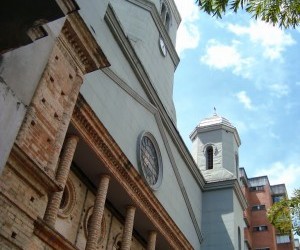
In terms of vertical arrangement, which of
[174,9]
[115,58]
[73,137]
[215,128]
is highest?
[174,9]

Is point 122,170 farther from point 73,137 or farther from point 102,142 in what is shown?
point 73,137

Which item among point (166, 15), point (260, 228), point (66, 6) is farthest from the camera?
point (260, 228)

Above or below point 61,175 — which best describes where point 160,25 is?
above

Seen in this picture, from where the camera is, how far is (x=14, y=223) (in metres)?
7.27

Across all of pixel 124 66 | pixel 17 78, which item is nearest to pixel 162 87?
pixel 124 66

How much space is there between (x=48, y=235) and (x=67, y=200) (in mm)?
3737

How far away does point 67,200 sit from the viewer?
42.1ft

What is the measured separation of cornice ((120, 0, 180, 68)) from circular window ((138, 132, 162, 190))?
727cm

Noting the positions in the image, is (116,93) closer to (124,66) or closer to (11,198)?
(124,66)

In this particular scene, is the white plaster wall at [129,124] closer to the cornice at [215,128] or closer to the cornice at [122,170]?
the cornice at [122,170]

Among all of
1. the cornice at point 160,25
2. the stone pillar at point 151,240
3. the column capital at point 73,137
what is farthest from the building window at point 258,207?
the column capital at point 73,137

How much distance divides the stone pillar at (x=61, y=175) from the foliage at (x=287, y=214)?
175 inches

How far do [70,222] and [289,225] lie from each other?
5729mm

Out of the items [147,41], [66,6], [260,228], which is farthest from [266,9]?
[260,228]
